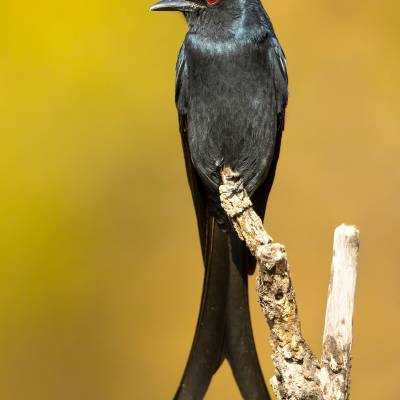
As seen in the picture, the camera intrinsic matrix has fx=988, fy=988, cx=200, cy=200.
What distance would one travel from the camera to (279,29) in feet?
22.0

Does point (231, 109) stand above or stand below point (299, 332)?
above

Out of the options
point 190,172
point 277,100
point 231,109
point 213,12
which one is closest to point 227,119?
point 231,109

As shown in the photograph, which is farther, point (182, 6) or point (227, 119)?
point (182, 6)

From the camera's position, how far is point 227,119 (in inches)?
189

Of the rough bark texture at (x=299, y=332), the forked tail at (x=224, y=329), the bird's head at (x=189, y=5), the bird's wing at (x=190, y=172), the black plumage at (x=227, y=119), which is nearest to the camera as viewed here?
the rough bark texture at (x=299, y=332)

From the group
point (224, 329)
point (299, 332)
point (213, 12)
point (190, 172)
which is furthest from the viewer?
point (190, 172)

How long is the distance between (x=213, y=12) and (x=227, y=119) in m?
0.55

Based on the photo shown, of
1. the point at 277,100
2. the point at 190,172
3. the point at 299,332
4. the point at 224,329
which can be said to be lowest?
the point at 299,332

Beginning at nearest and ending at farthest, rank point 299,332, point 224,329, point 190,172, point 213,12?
point 299,332
point 224,329
point 213,12
point 190,172

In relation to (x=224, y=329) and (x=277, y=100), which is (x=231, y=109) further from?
(x=224, y=329)

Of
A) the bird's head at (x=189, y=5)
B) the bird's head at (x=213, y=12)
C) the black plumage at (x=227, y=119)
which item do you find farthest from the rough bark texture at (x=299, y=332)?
the bird's head at (x=189, y=5)

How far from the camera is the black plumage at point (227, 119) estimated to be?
15.6 ft

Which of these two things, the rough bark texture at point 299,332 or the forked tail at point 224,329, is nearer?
the rough bark texture at point 299,332

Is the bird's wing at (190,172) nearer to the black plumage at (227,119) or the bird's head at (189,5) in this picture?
the black plumage at (227,119)
